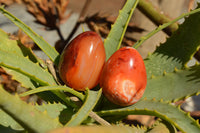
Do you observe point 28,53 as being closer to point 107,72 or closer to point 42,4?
point 107,72

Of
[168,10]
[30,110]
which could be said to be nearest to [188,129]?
[30,110]

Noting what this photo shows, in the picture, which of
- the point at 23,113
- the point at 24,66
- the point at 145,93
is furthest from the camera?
the point at 145,93

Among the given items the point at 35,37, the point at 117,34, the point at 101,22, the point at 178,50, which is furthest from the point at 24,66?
the point at 101,22

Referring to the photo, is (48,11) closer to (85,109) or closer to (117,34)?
(117,34)

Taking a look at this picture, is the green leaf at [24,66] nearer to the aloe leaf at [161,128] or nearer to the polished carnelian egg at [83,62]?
the polished carnelian egg at [83,62]

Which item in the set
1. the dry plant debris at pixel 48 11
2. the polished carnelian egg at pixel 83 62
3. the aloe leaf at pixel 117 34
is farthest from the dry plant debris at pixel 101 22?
the polished carnelian egg at pixel 83 62

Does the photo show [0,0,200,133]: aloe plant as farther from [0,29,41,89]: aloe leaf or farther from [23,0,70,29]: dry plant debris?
[23,0,70,29]: dry plant debris
